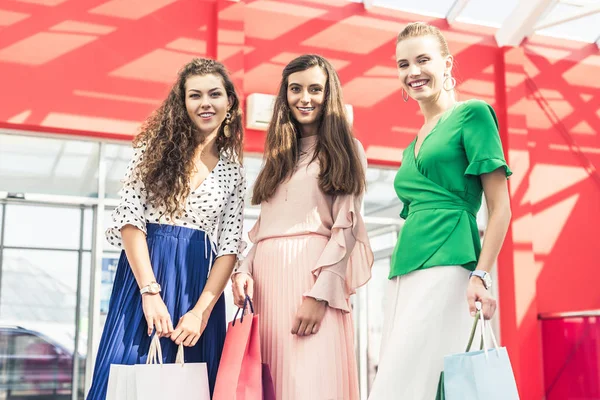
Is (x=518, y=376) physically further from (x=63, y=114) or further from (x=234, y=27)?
(x=63, y=114)

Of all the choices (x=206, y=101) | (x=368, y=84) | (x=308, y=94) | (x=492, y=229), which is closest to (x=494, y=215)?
(x=492, y=229)

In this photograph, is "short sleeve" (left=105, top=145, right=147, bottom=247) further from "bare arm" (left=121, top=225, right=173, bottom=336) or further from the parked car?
the parked car

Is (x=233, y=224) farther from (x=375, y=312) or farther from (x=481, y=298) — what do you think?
(x=375, y=312)

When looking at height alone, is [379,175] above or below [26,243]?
above

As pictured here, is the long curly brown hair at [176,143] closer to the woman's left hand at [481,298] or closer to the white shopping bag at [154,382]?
the white shopping bag at [154,382]

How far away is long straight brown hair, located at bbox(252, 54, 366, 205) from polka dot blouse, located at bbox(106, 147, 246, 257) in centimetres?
12

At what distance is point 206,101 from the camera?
8.55 ft

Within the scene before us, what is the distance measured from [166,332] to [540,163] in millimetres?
7227

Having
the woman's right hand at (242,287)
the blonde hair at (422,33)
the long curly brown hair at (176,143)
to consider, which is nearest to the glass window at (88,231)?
the long curly brown hair at (176,143)

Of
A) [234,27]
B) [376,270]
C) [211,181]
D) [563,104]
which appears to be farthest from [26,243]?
[563,104]

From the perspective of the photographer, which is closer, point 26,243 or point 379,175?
point 26,243

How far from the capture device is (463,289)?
2.06m

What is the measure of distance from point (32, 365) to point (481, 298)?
234 inches

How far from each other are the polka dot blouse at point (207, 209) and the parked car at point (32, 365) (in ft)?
15.6
